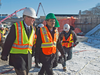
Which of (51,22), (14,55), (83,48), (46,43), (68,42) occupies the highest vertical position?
(51,22)

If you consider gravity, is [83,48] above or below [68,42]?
below

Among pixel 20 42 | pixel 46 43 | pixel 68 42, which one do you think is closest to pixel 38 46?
pixel 46 43

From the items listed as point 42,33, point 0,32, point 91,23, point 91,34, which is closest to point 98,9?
point 91,23

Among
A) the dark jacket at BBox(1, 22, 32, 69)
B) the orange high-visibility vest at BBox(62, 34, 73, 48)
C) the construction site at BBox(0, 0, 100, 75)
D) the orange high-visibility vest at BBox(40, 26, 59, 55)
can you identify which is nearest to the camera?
the dark jacket at BBox(1, 22, 32, 69)

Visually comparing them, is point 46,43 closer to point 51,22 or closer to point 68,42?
point 51,22

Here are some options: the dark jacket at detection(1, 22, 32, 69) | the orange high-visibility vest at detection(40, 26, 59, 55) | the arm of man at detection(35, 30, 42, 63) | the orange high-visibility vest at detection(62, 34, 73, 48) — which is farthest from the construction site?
the dark jacket at detection(1, 22, 32, 69)

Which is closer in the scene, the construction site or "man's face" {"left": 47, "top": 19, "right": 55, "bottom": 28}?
"man's face" {"left": 47, "top": 19, "right": 55, "bottom": 28}

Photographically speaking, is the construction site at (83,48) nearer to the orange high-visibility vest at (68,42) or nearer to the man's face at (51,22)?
the orange high-visibility vest at (68,42)

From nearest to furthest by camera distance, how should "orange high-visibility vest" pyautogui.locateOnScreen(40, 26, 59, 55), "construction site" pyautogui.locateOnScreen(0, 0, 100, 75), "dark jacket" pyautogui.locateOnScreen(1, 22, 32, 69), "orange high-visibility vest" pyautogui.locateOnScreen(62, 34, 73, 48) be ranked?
"dark jacket" pyautogui.locateOnScreen(1, 22, 32, 69) < "orange high-visibility vest" pyautogui.locateOnScreen(40, 26, 59, 55) < "construction site" pyautogui.locateOnScreen(0, 0, 100, 75) < "orange high-visibility vest" pyautogui.locateOnScreen(62, 34, 73, 48)

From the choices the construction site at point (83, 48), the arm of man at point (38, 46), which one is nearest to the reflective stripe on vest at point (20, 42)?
the arm of man at point (38, 46)

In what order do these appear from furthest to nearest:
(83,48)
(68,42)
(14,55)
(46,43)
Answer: (83,48) < (68,42) < (46,43) < (14,55)

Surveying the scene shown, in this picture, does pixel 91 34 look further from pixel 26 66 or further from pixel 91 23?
pixel 26 66

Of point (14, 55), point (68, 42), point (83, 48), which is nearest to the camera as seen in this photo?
point (14, 55)

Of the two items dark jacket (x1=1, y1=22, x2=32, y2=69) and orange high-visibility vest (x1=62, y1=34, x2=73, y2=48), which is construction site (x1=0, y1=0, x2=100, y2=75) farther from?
dark jacket (x1=1, y1=22, x2=32, y2=69)
